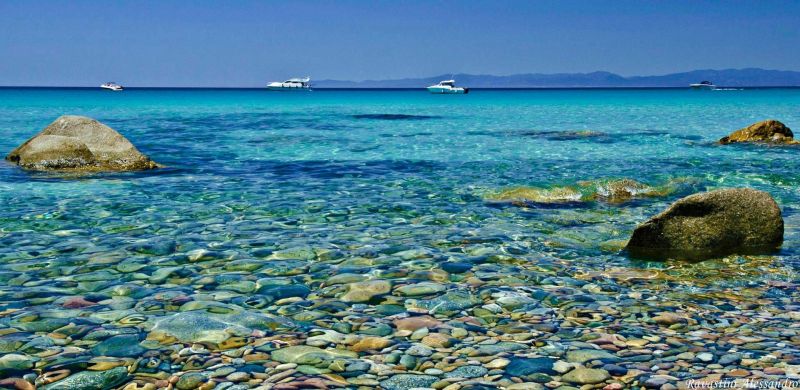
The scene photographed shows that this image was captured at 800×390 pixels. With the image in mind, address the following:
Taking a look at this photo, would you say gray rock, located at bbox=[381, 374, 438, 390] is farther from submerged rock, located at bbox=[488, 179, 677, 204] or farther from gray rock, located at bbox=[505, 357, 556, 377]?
submerged rock, located at bbox=[488, 179, 677, 204]

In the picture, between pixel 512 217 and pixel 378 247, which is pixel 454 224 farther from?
pixel 378 247

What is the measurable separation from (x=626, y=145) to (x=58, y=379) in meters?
26.1

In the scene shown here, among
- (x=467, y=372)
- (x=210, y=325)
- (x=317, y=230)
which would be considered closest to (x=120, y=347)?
(x=210, y=325)

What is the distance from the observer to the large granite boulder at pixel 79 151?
18047 millimetres

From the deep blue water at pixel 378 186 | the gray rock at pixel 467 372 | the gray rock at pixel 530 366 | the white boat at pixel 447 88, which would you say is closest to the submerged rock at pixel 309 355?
the gray rock at pixel 467 372

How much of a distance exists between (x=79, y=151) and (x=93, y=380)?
48.2 feet

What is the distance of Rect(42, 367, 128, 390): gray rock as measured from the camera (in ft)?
16.8

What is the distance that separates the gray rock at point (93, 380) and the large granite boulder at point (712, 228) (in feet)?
22.1

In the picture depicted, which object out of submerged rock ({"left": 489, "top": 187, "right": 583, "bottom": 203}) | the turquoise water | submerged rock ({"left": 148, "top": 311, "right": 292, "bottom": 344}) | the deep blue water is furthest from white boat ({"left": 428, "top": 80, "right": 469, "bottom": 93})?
submerged rock ({"left": 148, "top": 311, "right": 292, "bottom": 344})

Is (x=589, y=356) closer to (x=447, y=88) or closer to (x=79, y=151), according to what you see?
(x=79, y=151)

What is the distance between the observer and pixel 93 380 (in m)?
5.22

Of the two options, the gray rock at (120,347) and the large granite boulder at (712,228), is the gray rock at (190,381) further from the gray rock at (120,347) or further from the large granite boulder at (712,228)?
the large granite boulder at (712,228)

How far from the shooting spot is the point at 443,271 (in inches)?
332

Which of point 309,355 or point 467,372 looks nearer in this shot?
point 467,372
